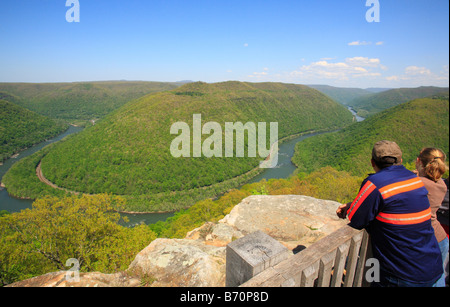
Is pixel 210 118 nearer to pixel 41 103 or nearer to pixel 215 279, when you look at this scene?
pixel 215 279

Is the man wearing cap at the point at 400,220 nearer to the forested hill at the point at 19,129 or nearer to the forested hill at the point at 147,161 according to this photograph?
the forested hill at the point at 147,161

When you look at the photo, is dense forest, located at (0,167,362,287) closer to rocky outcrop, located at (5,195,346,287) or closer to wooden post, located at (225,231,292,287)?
rocky outcrop, located at (5,195,346,287)

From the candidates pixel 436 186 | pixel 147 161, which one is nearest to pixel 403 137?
pixel 147 161

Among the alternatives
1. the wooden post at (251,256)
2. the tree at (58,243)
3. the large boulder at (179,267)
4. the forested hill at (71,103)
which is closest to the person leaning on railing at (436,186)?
the wooden post at (251,256)

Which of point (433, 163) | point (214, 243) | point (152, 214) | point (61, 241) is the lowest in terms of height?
point (152, 214)

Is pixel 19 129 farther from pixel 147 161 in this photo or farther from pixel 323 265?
pixel 323 265
